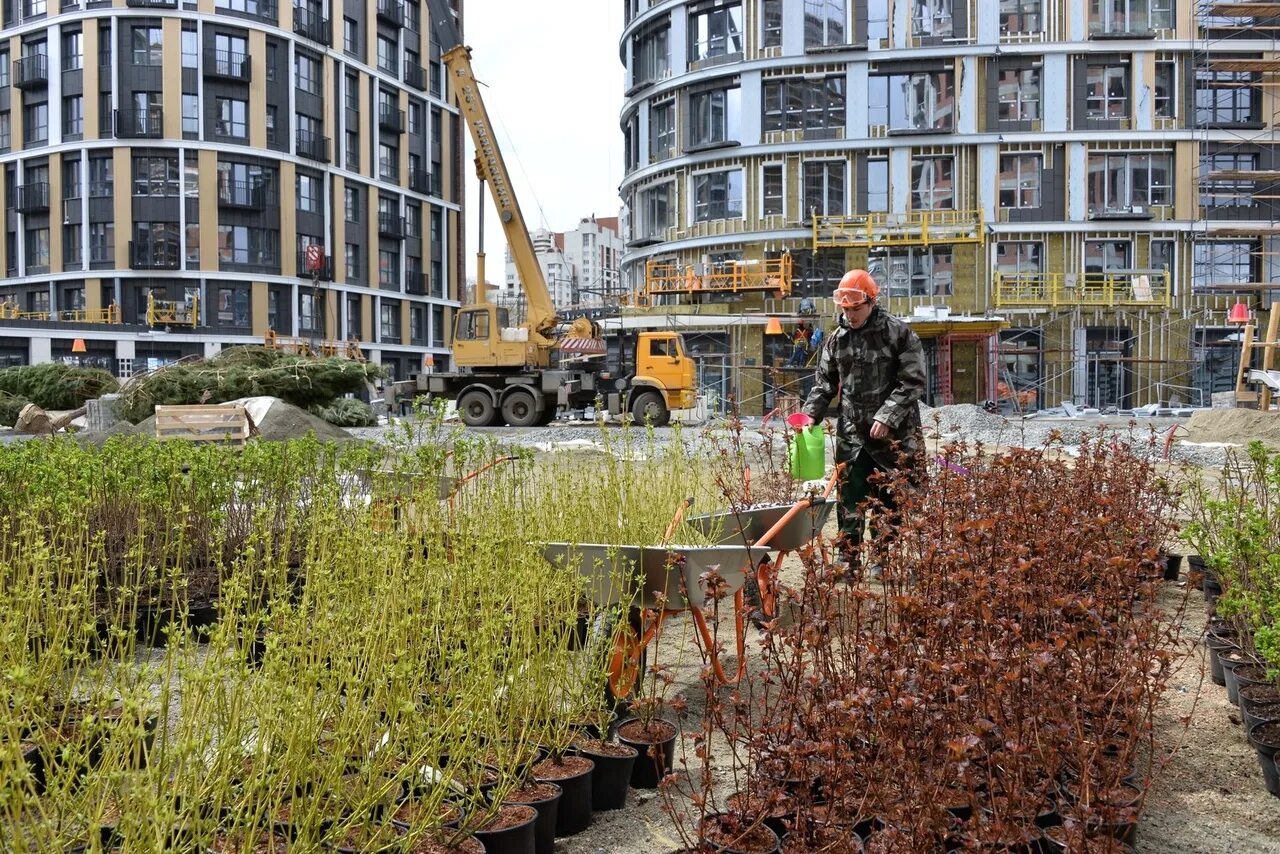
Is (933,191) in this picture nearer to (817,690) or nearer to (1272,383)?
(1272,383)

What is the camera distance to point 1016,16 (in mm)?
35438

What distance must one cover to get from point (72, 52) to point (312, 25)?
390 inches

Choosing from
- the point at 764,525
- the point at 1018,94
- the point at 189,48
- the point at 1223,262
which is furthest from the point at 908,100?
the point at 764,525

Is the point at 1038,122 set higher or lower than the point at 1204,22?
lower

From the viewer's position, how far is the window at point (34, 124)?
4728 centimetres

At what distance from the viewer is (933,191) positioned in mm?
35375

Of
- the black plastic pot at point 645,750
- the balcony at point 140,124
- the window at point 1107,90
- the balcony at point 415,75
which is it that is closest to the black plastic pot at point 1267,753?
the black plastic pot at point 645,750

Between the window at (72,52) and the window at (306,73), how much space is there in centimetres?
856

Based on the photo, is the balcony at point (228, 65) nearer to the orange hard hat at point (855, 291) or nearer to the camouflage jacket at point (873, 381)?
the camouflage jacket at point (873, 381)

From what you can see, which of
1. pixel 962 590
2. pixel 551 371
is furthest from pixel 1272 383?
pixel 962 590

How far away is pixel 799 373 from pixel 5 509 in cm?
2817

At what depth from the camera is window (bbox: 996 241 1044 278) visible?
3494cm

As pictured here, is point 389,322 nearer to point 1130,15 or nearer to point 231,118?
point 231,118

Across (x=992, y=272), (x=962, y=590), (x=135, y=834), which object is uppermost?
(x=992, y=272)
